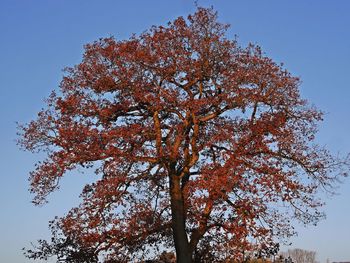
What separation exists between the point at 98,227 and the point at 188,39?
7670 mm

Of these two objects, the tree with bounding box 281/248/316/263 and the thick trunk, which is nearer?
the thick trunk

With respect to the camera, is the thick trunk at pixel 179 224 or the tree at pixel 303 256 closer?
the thick trunk at pixel 179 224

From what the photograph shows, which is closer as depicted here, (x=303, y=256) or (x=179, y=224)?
(x=179, y=224)

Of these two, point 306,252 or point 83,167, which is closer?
point 83,167

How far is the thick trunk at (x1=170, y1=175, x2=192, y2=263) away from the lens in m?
17.3

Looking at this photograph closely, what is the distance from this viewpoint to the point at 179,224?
17500 millimetres

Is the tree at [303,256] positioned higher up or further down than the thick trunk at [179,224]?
higher up

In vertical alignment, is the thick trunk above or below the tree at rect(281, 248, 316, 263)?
below

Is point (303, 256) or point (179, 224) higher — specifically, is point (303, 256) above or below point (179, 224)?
above

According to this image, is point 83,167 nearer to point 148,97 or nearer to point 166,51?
point 148,97

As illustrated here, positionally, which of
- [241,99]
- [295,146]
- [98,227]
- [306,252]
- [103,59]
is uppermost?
[306,252]

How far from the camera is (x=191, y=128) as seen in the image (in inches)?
733

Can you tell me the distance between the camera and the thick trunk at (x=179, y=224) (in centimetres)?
1734

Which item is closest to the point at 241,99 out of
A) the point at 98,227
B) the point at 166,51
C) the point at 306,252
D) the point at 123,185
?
the point at 166,51
